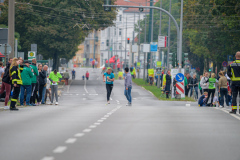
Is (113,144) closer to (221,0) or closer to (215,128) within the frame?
(215,128)

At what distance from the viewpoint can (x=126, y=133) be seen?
11664mm

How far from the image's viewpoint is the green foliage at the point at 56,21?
61.7 m

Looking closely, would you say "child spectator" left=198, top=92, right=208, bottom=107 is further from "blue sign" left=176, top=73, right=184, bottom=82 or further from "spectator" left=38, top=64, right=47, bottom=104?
"blue sign" left=176, top=73, right=184, bottom=82

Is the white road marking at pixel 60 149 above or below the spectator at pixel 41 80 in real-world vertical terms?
below

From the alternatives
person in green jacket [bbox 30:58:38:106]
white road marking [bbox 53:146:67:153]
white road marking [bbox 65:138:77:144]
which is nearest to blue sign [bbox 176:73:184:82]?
person in green jacket [bbox 30:58:38:106]

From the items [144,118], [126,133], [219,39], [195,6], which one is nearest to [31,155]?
[126,133]

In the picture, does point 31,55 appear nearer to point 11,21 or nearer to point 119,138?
point 11,21

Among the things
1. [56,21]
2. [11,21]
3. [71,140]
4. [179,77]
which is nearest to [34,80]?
[11,21]

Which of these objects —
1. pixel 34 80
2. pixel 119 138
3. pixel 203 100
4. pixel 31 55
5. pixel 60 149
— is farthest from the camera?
pixel 31 55

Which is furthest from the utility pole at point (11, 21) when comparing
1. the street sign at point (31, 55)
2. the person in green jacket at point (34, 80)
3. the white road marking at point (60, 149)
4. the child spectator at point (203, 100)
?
the white road marking at point (60, 149)

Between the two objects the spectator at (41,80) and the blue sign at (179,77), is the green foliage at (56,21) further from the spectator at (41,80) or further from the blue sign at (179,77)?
the spectator at (41,80)

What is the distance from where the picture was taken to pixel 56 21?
62.4 meters

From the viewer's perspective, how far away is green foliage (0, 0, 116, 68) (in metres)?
61.7

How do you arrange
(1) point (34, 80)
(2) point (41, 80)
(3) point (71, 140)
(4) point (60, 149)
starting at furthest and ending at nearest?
(2) point (41, 80)
(1) point (34, 80)
(3) point (71, 140)
(4) point (60, 149)
